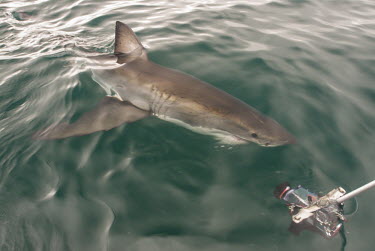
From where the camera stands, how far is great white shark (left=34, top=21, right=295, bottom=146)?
370 centimetres

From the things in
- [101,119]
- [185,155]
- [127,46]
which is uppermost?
[127,46]

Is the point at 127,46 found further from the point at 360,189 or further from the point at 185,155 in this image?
the point at 360,189

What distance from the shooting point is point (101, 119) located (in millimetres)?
4066

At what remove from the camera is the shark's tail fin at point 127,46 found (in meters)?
4.74

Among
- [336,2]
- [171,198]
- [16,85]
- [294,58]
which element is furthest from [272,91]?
[336,2]

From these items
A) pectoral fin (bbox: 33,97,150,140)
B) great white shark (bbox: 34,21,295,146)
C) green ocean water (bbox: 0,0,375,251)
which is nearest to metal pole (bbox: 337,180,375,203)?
green ocean water (bbox: 0,0,375,251)

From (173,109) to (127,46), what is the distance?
5.73ft

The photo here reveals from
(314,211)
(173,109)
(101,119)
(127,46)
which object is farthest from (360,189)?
(127,46)

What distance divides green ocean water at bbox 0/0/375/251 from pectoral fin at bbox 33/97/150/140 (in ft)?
0.47

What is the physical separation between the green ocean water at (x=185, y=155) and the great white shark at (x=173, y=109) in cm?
19

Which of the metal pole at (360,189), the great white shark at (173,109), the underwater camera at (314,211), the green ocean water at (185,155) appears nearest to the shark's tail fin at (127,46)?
the great white shark at (173,109)

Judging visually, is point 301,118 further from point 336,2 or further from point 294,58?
point 336,2

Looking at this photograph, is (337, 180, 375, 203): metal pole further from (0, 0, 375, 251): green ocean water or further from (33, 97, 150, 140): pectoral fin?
(33, 97, 150, 140): pectoral fin

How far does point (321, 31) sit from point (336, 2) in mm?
3638
